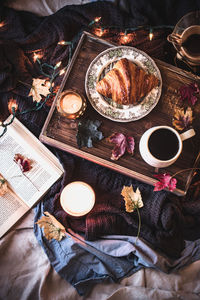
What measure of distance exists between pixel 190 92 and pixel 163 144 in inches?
13.7

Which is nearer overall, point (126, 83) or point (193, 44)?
Answer: point (126, 83)

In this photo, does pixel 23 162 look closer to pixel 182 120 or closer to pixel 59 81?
pixel 59 81

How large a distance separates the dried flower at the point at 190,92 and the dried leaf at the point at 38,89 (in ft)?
2.46

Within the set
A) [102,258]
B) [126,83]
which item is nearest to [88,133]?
[126,83]

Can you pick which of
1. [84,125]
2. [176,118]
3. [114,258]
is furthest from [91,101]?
[114,258]

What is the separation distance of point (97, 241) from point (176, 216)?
0.44m

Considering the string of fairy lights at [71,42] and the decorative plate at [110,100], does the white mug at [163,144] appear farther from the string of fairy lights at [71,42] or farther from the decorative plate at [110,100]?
the string of fairy lights at [71,42]

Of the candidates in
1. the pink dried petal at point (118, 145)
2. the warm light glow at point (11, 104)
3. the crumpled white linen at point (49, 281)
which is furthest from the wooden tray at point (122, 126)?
the crumpled white linen at point (49, 281)

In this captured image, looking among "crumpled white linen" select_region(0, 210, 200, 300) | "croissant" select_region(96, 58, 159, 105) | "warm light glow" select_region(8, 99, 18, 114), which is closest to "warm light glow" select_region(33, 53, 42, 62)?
"warm light glow" select_region(8, 99, 18, 114)

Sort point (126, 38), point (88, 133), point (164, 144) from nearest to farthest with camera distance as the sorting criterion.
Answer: point (164, 144) < point (88, 133) < point (126, 38)

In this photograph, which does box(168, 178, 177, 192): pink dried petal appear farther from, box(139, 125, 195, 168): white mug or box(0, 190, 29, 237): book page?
box(0, 190, 29, 237): book page

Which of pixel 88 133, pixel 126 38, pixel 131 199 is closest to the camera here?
pixel 88 133

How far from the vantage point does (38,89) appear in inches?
62.3

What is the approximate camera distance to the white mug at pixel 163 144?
126 centimetres
